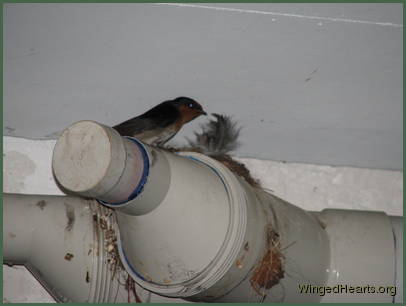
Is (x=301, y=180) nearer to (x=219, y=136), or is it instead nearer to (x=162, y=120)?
(x=219, y=136)

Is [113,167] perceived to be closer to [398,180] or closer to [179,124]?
[179,124]

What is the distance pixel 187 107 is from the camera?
1980mm

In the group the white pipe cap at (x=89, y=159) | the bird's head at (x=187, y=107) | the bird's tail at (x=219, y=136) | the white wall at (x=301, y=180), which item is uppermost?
the white pipe cap at (x=89, y=159)

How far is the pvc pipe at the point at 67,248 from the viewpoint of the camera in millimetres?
1590

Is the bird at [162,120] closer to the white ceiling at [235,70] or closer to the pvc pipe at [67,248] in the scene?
the white ceiling at [235,70]

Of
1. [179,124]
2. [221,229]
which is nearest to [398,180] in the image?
[179,124]

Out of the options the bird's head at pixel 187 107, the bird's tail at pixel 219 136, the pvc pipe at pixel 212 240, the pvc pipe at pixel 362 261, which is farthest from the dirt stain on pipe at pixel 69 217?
the pvc pipe at pixel 362 261

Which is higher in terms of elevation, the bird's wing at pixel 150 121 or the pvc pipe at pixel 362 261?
the bird's wing at pixel 150 121

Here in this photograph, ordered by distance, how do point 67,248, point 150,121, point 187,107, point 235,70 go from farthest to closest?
point 150,121
point 187,107
point 235,70
point 67,248

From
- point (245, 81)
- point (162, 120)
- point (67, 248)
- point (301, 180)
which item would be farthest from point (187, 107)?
point (67, 248)

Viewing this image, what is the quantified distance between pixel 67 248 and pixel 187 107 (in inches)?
25.8

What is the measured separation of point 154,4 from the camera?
1613 mm

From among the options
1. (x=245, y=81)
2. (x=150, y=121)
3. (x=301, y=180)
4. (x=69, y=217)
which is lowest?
(x=301, y=180)

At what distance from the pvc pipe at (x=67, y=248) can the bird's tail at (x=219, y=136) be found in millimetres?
599
